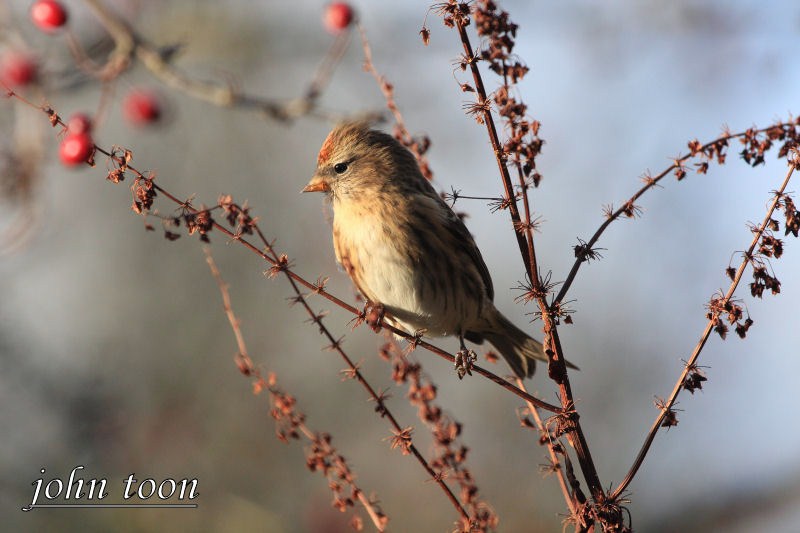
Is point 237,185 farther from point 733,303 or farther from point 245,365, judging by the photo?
point 733,303

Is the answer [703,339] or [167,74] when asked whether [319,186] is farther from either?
[703,339]

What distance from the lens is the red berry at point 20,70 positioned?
10.6 ft

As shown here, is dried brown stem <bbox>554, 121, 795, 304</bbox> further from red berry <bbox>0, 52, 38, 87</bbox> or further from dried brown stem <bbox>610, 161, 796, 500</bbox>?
red berry <bbox>0, 52, 38, 87</bbox>

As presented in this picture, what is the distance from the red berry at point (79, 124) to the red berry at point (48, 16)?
0.51 m

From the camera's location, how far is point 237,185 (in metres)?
8.95

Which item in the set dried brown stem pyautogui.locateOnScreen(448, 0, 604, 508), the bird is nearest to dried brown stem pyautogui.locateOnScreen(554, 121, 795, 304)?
dried brown stem pyautogui.locateOnScreen(448, 0, 604, 508)

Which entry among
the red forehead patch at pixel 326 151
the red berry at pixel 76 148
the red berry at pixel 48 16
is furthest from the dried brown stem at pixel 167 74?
the red forehead patch at pixel 326 151

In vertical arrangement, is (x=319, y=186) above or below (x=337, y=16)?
below

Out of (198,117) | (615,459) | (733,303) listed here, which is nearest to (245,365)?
(733,303)

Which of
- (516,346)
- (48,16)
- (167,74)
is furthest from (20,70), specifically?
(516,346)

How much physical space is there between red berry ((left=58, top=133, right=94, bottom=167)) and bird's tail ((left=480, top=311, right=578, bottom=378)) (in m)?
2.16

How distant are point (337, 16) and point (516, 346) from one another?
1.74m

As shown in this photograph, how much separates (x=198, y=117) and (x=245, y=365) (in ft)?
23.6

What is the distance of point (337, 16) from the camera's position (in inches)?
143
